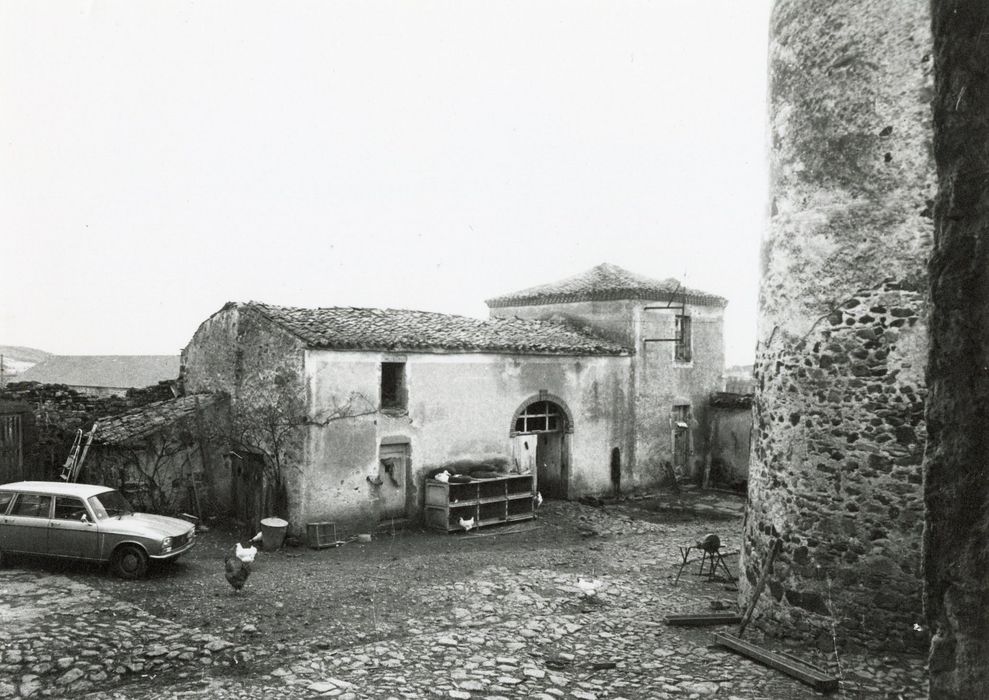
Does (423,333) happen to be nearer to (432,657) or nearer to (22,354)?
(432,657)

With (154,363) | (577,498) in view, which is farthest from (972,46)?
(154,363)

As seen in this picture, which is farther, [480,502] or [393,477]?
[480,502]

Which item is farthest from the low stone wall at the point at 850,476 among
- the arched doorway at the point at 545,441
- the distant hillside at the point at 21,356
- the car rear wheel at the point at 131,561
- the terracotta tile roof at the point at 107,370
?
the distant hillside at the point at 21,356

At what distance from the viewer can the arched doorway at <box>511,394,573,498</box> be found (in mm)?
17969

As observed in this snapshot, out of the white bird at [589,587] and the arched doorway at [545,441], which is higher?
the arched doorway at [545,441]

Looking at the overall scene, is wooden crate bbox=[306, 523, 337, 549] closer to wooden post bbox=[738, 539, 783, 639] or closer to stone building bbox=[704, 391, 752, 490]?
wooden post bbox=[738, 539, 783, 639]

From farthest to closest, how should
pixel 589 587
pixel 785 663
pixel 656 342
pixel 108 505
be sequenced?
pixel 656 342 → pixel 108 505 → pixel 589 587 → pixel 785 663

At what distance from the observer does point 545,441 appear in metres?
19.4

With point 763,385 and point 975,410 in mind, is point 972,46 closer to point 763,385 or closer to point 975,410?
point 975,410

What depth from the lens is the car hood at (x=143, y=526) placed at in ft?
33.4

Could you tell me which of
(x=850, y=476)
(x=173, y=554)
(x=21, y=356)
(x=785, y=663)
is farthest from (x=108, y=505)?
(x=21, y=356)

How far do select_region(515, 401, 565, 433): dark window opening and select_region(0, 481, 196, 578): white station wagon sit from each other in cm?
959

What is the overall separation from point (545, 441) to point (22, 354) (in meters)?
56.0

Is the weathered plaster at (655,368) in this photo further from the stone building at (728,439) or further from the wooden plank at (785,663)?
the wooden plank at (785,663)
